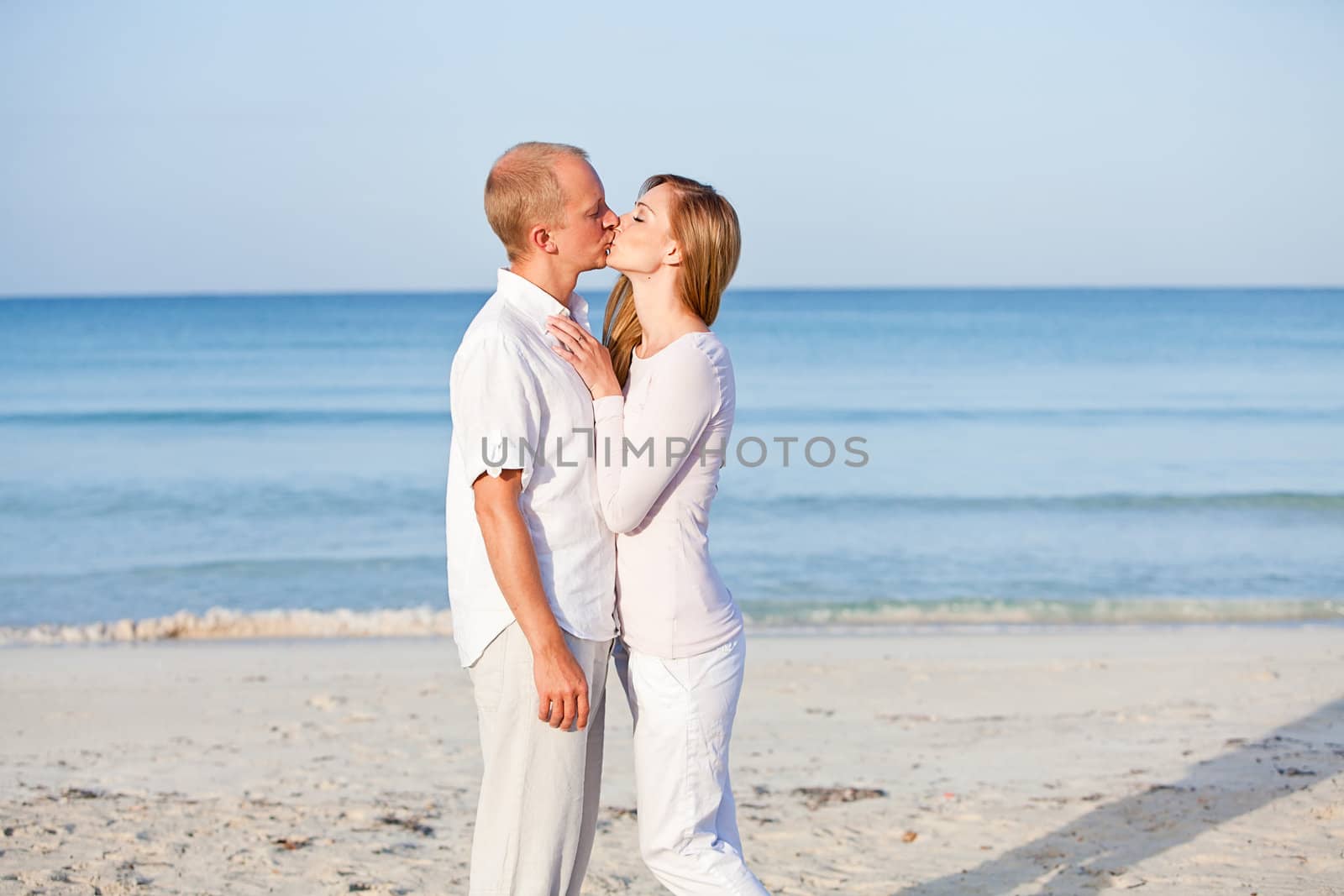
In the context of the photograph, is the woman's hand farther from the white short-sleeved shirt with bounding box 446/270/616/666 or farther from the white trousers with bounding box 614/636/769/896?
the white trousers with bounding box 614/636/769/896

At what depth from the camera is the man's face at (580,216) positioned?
9.14ft

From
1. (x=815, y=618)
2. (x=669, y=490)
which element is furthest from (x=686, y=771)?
(x=815, y=618)

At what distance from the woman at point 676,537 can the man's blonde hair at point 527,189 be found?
8.3 inches

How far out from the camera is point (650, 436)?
2658 mm

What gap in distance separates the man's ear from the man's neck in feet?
0.12

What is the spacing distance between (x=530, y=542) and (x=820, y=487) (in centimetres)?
1268

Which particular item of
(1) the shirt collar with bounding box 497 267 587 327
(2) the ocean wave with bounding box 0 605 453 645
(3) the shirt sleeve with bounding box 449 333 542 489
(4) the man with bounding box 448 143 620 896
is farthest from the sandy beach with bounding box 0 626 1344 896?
(1) the shirt collar with bounding box 497 267 587 327

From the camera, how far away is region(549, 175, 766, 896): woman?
2.70 metres

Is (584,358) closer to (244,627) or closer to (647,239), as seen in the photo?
(647,239)

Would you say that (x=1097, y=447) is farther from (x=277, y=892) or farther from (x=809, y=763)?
(x=277, y=892)

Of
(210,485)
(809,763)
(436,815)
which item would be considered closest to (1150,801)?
(809,763)

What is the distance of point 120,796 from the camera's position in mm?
5066

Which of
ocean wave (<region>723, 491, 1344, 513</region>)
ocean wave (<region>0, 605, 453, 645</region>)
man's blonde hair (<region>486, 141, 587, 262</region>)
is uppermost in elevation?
man's blonde hair (<region>486, 141, 587, 262</region>)

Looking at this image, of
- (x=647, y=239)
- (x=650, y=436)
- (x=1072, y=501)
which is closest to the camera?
(x=650, y=436)
